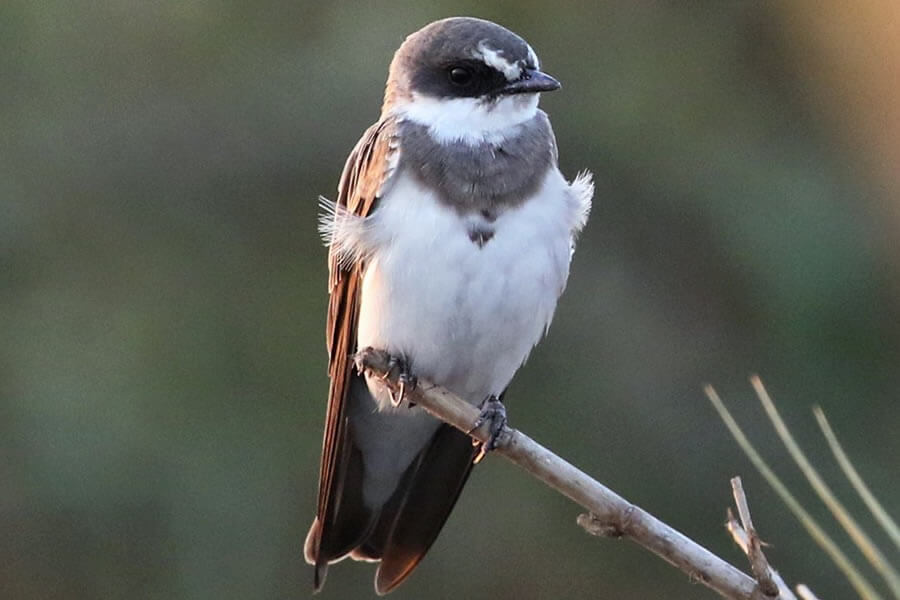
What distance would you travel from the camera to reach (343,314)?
10.2 ft

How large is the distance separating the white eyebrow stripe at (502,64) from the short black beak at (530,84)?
1cm

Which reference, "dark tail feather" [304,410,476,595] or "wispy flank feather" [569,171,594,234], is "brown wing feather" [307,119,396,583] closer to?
"dark tail feather" [304,410,476,595]

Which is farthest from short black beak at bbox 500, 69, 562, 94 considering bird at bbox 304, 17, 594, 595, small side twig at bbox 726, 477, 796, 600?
small side twig at bbox 726, 477, 796, 600

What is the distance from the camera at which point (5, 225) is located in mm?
4617

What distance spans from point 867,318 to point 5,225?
8.58 ft

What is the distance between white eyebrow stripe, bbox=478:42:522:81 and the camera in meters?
3.01

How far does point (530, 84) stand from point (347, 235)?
1.53ft

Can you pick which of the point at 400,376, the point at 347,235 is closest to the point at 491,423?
the point at 400,376

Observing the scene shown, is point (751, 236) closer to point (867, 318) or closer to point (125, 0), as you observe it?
point (867, 318)

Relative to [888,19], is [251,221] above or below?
below

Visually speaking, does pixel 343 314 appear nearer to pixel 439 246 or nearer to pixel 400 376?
pixel 400 376

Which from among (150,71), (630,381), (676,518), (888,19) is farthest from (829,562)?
(150,71)

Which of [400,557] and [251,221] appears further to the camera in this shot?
[251,221]

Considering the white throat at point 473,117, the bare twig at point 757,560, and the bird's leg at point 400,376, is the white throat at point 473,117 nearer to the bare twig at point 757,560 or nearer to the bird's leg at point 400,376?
the bird's leg at point 400,376
